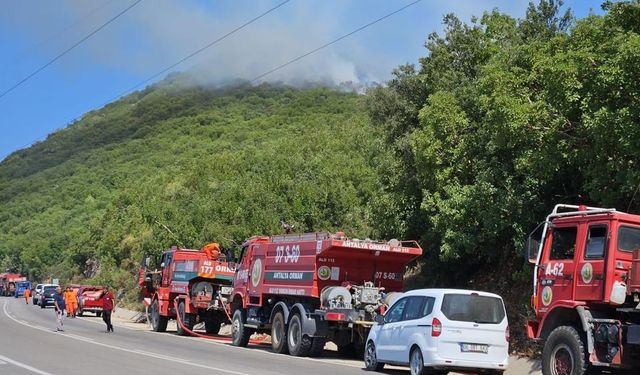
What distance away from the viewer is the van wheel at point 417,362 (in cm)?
1467

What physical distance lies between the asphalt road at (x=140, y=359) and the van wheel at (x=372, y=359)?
0.85 feet

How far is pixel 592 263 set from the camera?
13.0 m

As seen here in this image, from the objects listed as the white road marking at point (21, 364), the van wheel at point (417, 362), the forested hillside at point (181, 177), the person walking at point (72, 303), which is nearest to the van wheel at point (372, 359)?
the van wheel at point (417, 362)

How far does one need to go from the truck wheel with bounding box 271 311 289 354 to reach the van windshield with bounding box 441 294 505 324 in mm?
7224

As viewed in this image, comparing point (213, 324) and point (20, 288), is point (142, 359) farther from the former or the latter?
point (20, 288)

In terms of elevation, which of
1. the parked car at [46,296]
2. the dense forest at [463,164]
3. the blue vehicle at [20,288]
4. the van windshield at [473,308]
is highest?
the dense forest at [463,164]

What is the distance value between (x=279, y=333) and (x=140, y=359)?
5114 millimetres

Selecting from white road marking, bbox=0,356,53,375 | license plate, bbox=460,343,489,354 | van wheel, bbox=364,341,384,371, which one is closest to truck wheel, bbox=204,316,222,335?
white road marking, bbox=0,356,53,375

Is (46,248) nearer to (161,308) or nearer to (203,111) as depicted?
(203,111)

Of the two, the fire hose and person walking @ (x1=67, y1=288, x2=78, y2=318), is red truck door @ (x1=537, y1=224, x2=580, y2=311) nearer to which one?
the fire hose

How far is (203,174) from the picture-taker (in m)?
56.3

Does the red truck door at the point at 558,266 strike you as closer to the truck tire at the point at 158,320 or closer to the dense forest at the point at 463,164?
the dense forest at the point at 463,164

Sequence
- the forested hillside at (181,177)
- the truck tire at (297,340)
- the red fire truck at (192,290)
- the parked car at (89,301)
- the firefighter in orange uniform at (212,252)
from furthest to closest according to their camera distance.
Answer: the parked car at (89,301) < the forested hillside at (181,177) < the firefighter in orange uniform at (212,252) < the red fire truck at (192,290) < the truck tire at (297,340)

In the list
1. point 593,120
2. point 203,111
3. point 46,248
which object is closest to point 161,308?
point 593,120
